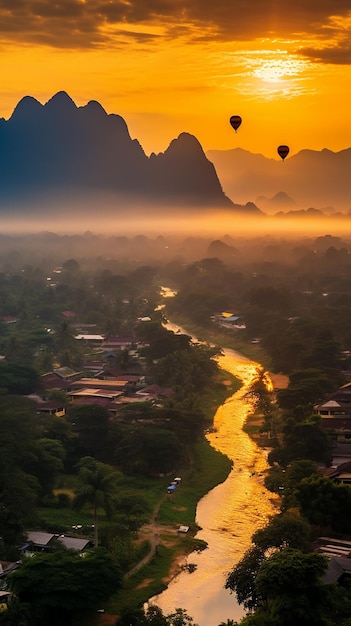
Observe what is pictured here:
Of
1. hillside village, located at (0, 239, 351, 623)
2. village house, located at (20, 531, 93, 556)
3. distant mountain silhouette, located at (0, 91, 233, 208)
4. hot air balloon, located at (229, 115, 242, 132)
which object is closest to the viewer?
village house, located at (20, 531, 93, 556)

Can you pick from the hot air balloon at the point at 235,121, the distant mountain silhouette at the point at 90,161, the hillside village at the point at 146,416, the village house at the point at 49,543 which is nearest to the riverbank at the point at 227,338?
the hillside village at the point at 146,416

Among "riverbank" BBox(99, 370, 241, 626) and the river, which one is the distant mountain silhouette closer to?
the river

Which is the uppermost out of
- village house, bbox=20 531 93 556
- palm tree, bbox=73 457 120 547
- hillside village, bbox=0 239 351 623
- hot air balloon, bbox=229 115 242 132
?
hot air balloon, bbox=229 115 242 132

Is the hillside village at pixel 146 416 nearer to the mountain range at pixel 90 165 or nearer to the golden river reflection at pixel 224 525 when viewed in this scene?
the golden river reflection at pixel 224 525

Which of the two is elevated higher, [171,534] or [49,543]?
[49,543]

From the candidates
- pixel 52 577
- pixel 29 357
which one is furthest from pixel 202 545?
pixel 29 357

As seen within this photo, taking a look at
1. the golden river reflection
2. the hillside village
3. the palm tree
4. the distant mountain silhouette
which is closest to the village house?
the hillside village

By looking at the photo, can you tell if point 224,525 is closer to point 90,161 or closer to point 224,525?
point 224,525

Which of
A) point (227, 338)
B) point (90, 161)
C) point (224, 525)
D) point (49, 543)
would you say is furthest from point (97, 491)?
point (90, 161)
